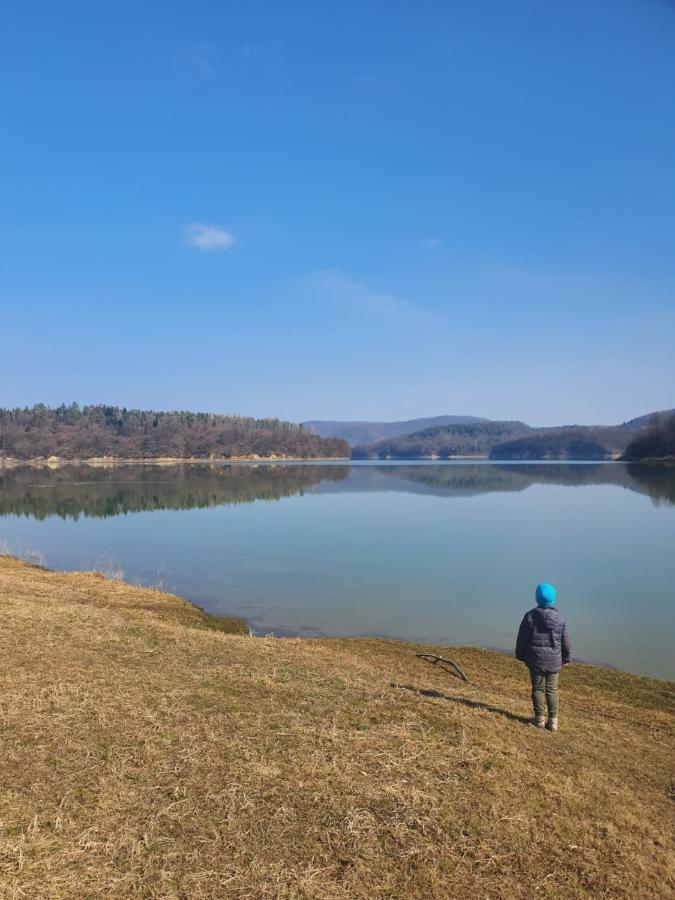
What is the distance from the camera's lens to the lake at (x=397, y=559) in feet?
64.1

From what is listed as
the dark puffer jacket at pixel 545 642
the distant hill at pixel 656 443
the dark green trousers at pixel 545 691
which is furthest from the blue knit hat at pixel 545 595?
the distant hill at pixel 656 443

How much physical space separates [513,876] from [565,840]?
3.00 feet

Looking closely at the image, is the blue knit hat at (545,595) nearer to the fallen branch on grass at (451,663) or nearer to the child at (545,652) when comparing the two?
the child at (545,652)

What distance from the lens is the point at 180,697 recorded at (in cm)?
928

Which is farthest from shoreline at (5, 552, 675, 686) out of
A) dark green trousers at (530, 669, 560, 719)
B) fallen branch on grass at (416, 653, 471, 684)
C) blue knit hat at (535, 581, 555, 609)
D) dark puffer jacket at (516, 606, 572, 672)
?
blue knit hat at (535, 581, 555, 609)

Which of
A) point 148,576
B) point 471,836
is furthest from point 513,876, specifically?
point 148,576

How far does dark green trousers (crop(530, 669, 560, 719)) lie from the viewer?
9352 millimetres

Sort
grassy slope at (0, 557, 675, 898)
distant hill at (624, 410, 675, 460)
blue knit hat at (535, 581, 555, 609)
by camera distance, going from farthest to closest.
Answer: distant hill at (624, 410, 675, 460) → blue knit hat at (535, 581, 555, 609) → grassy slope at (0, 557, 675, 898)

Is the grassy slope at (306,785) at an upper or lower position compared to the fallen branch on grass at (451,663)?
upper

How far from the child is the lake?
7645mm

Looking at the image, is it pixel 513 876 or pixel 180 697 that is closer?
pixel 513 876

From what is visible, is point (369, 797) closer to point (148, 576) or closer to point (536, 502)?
point (148, 576)

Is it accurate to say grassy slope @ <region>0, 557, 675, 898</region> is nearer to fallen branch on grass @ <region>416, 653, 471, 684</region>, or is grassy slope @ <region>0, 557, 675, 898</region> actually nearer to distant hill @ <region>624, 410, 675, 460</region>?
fallen branch on grass @ <region>416, 653, 471, 684</region>

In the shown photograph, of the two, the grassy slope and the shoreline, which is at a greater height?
the grassy slope
